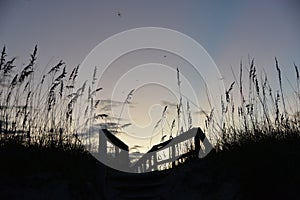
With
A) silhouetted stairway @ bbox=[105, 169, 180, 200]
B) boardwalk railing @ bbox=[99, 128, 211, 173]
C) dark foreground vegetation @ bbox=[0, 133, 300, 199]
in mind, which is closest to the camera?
dark foreground vegetation @ bbox=[0, 133, 300, 199]

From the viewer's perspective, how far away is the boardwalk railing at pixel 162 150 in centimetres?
603

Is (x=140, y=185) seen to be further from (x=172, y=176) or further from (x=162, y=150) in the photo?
(x=162, y=150)

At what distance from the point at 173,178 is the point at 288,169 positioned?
1.69 m

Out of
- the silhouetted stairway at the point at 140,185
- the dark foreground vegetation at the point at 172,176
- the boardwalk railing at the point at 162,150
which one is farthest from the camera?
the boardwalk railing at the point at 162,150

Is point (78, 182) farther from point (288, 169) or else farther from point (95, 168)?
point (288, 169)

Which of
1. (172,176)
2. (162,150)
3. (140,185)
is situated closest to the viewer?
(172,176)

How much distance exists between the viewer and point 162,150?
7184 millimetres

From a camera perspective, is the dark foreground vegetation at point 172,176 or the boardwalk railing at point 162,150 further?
the boardwalk railing at point 162,150

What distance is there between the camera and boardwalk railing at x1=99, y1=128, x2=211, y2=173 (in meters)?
6.03

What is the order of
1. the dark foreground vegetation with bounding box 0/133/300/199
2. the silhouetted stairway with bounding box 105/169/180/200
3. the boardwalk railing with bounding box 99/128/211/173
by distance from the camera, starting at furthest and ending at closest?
1. the boardwalk railing with bounding box 99/128/211/173
2. the silhouetted stairway with bounding box 105/169/180/200
3. the dark foreground vegetation with bounding box 0/133/300/199

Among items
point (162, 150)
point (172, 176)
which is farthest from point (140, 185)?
point (162, 150)

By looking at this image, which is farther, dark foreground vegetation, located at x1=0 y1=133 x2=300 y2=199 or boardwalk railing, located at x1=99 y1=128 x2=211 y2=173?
boardwalk railing, located at x1=99 y1=128 x2=211 y2=173

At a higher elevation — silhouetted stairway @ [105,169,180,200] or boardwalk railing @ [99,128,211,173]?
boardwalk railing @ [99,128,211,173]

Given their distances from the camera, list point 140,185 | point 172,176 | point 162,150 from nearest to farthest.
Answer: point 172,176, point 140,185, point 162,150
